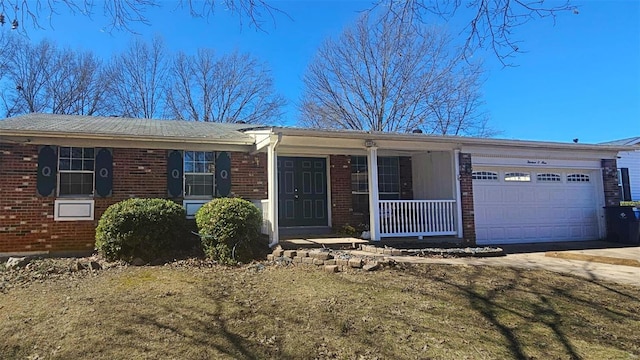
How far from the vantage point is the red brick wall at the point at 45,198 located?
28.6 feet

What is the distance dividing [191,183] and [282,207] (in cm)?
235

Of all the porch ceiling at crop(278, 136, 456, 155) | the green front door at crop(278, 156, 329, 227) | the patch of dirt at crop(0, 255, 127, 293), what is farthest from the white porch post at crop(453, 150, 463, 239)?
the patch of dirt at crop(0, 255, 127, 293)

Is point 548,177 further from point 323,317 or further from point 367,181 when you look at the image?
point 323,317

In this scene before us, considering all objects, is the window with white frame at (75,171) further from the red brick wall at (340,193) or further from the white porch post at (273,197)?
the red brick wall at (340,193)

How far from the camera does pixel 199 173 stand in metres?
10.1

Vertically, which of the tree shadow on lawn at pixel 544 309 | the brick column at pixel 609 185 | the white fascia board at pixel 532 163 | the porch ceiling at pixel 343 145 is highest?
the porch ceiling at pixel 343 145

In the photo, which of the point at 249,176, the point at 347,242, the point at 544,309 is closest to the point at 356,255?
the point at 347,242

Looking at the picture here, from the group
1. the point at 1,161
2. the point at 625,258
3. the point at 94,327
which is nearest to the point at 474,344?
the point at 94,327

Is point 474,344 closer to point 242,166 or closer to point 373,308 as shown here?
point 373,308

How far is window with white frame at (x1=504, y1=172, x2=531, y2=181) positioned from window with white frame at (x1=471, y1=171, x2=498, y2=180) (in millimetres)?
338

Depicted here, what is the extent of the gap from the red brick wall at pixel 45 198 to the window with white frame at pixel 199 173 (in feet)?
1.44

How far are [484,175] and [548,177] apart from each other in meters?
2.07

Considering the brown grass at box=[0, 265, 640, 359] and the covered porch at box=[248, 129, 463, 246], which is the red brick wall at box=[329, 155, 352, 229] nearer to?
the covered porch at box=[248, 129, 463, 246]

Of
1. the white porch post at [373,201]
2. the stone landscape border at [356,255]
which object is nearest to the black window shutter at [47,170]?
the stone landscape border at [356,255]
